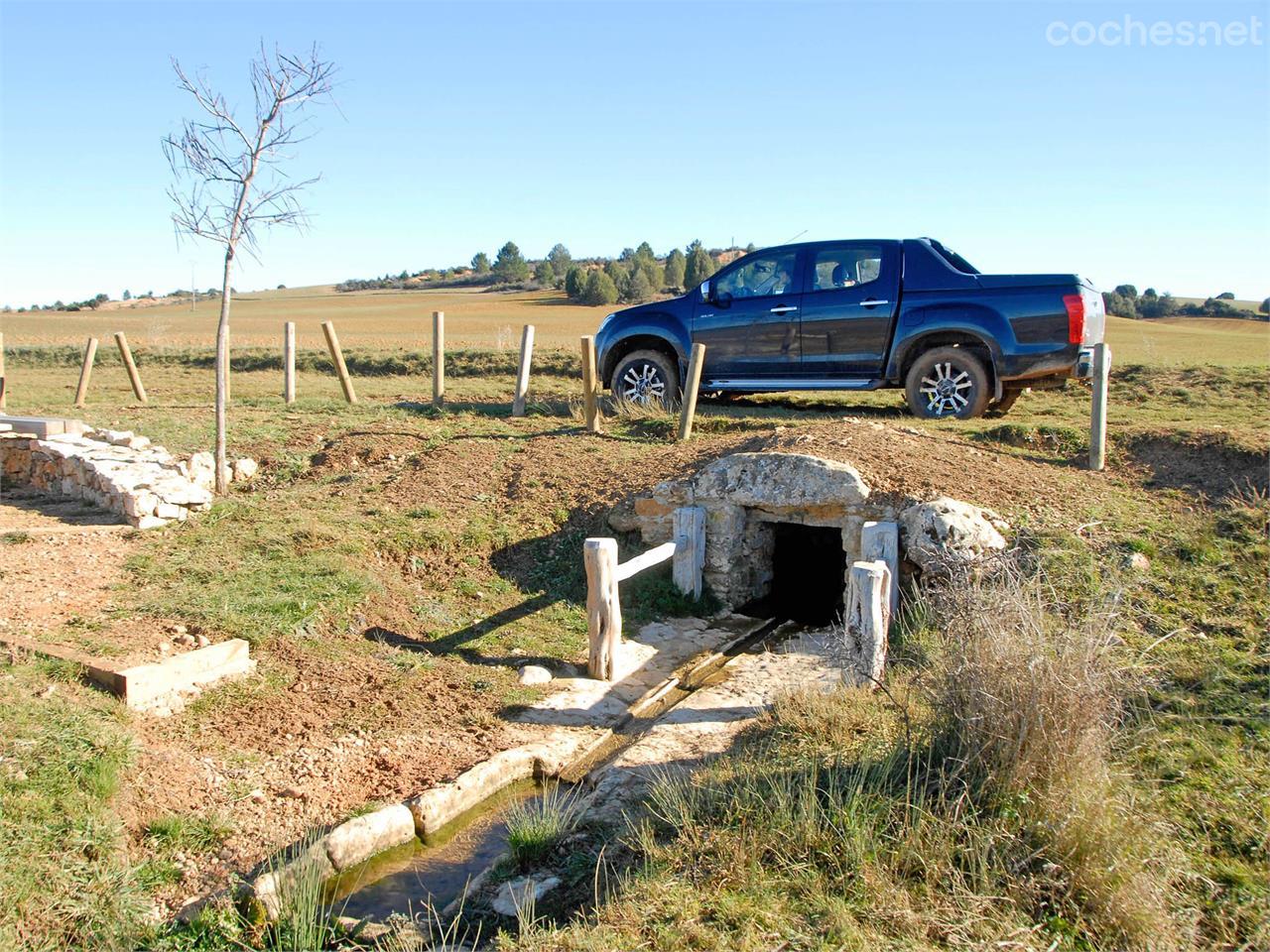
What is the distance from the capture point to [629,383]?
11.9 m

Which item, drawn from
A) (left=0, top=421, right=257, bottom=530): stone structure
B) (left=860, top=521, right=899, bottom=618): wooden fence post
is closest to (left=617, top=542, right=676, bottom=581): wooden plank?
(left=860, top=521, right=899, bottom=618): wooden fence post

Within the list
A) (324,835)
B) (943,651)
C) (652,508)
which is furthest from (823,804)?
(652,508)

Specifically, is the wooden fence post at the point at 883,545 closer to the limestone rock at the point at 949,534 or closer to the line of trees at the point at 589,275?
the limestone rock at the point at 949,534

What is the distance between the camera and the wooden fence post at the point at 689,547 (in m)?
8.55

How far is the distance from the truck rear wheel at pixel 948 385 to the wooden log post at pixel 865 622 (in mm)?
4559

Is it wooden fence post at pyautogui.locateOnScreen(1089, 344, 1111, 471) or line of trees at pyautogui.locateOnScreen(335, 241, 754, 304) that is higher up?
line of trees at pyautogui.locateOnScreen(335, 241, 754, 304)

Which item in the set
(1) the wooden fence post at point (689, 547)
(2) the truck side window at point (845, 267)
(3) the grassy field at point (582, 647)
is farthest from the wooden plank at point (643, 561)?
(2) the truck side window at point (845, 267)

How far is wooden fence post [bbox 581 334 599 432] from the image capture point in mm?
10765

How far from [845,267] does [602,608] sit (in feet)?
18.9

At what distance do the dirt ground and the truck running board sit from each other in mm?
781

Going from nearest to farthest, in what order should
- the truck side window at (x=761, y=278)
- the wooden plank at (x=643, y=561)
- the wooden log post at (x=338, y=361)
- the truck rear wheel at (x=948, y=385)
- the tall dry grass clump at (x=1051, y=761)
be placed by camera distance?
the tall dry grass clump at (x=1051, y=761) < the wooden plank at (x=643, y=561) < the truck rear wheel at (x=948, y=385) < the truck side window at (x=761, y=278) < the wooden log post at (x=338, y=361)

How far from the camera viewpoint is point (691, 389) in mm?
10367

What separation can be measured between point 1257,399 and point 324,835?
12.1m

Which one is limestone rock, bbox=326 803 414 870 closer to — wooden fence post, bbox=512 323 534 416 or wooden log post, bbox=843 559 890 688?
wooden log post, bbox=843 559 890 688
